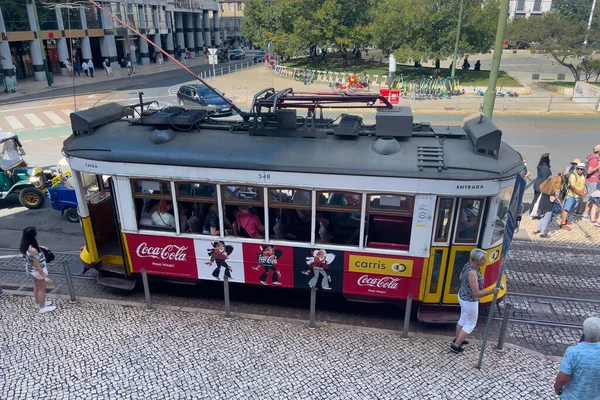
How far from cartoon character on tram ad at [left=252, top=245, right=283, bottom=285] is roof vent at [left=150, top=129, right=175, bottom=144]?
7.81 feet

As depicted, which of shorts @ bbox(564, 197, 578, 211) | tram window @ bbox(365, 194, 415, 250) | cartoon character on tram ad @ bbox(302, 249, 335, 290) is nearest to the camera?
tram window @ bbox(365, 194, 415, 250)

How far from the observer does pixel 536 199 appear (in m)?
12.3

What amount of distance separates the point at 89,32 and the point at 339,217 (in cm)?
4341

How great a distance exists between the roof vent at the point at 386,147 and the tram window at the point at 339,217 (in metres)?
0.76

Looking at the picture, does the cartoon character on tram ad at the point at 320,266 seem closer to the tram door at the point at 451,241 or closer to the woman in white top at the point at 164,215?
the tram door at the point at 451,241

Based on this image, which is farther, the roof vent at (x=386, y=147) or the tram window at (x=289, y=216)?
the tram window at (x=289, y=216)

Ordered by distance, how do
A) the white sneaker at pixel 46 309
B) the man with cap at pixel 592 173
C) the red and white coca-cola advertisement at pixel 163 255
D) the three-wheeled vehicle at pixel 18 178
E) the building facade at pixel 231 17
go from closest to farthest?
the red and white coca-cola advertisement at pixel 163 255
the white sneaker at pixel 46 309
the man with cap at pixel 592 173
the three-wheeled vehicle at pixel 18 178
the building facade at pixel 231 17

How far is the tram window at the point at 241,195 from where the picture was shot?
7.38 m

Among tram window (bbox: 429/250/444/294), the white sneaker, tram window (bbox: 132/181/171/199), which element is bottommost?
the white sneaker

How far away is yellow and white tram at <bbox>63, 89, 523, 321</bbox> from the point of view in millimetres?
6883

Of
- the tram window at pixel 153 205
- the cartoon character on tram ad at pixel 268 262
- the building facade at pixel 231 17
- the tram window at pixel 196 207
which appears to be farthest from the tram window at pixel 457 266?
the building facade at pixel 231 17

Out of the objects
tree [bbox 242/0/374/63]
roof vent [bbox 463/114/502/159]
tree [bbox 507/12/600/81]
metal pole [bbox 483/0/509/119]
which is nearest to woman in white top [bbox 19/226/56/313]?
roof vent [bbox 463/114/502/159]

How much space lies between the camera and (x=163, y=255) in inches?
319

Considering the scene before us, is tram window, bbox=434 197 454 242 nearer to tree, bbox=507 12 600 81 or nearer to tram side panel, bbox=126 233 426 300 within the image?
tram side panel, bbox=126 233 426 300
